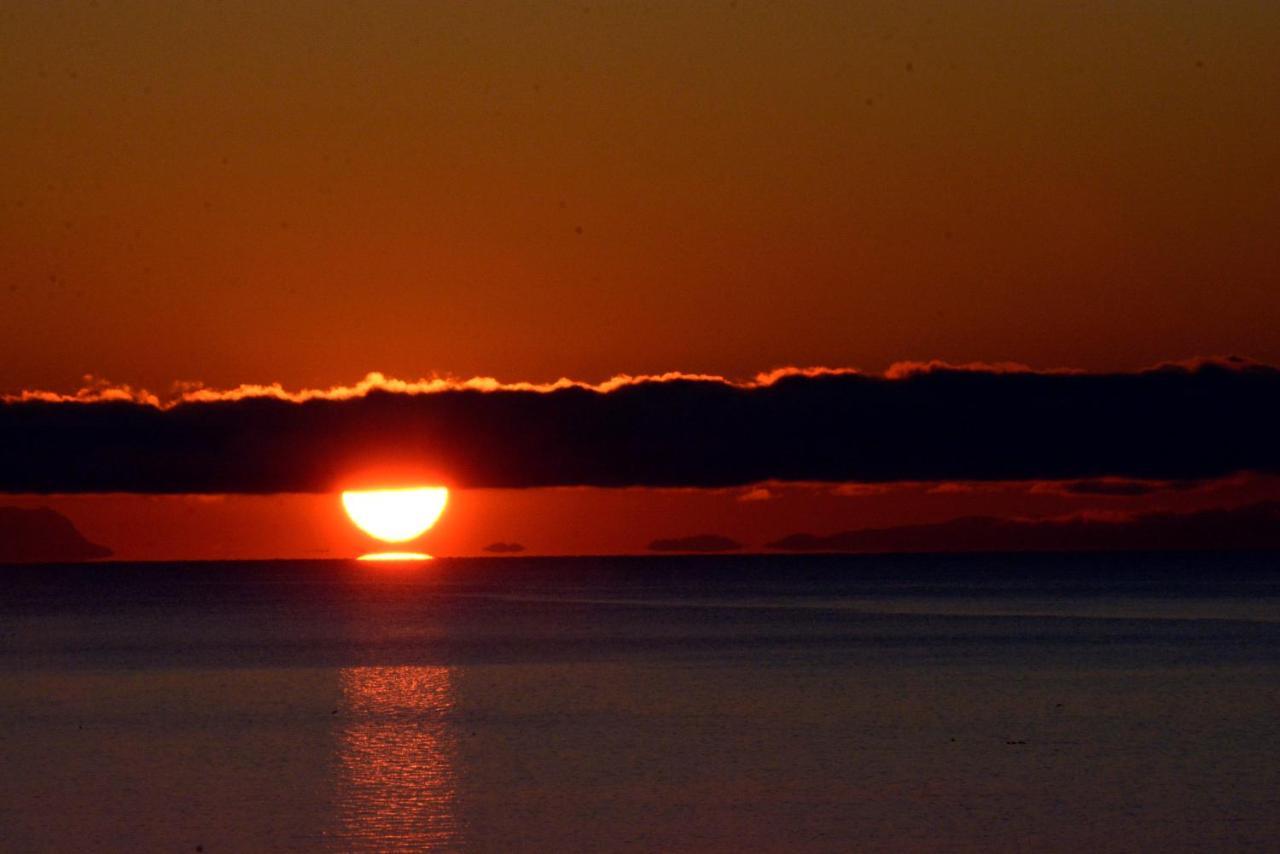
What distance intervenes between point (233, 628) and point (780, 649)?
4988cm

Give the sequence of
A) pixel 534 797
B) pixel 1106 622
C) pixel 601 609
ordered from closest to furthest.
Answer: pixel 534 797, pixel 1106 622, pixel 601 609

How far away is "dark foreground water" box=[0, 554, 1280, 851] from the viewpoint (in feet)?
118

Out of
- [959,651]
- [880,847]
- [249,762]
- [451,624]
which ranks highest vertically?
[451,624]

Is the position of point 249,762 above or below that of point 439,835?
above

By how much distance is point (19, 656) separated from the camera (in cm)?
9475

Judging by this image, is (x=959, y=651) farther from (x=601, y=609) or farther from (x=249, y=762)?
(x=601, y=609)

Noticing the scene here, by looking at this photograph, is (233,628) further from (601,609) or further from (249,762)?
(249,762)

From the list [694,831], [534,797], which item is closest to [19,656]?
[534,797]

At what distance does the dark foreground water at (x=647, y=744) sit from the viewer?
35.9 meters

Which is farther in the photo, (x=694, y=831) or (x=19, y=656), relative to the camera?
(x=19, y=656)

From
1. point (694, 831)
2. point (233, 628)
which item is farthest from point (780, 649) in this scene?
point (694, 831)

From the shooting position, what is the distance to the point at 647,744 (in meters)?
49.3

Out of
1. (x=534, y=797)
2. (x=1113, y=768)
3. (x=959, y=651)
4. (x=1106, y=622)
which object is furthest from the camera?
(x=1106, y=622)

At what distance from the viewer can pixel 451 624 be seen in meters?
132
